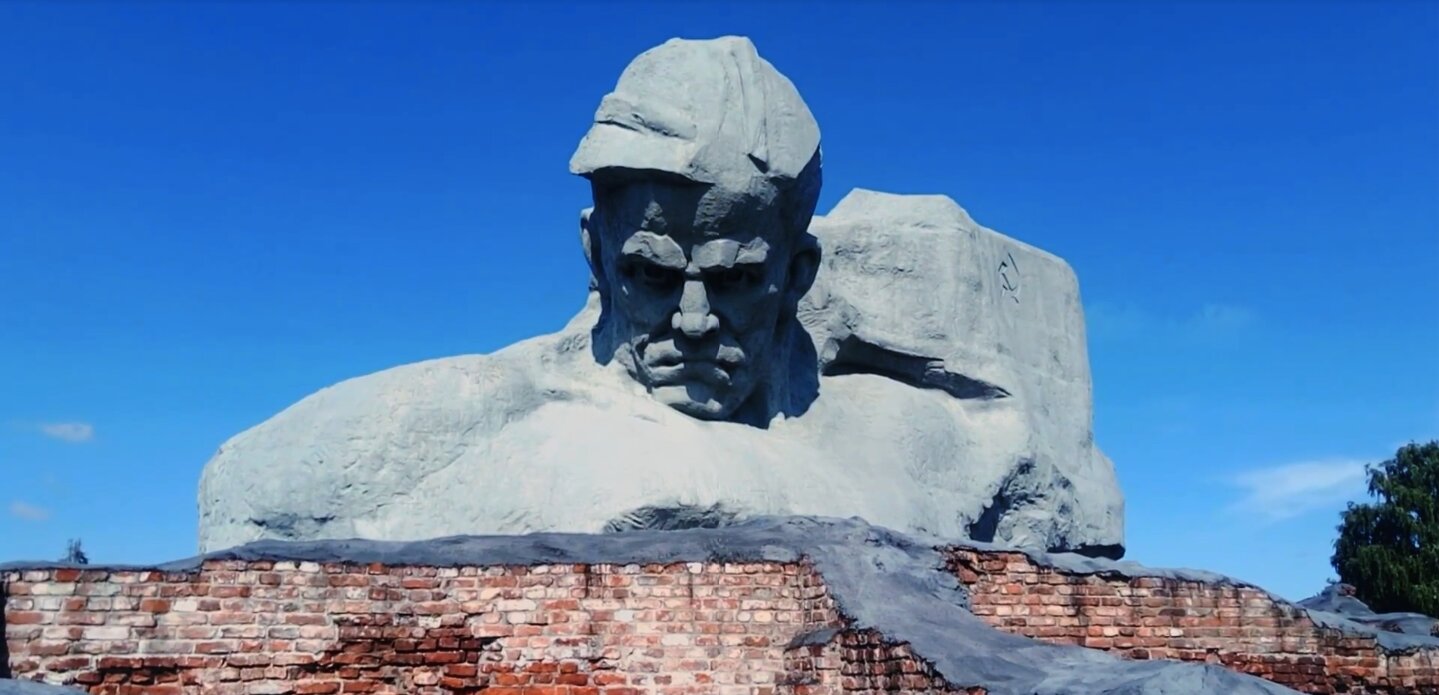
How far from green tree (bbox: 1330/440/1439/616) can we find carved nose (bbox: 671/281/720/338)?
1402cm

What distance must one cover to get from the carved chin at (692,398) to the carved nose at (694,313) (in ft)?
1.29

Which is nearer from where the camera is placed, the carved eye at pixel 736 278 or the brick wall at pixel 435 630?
the brick wall at pixel 435 630

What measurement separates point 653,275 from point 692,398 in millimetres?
723

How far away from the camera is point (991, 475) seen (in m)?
9.22

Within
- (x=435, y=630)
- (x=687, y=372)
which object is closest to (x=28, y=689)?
(x=435, y=630)

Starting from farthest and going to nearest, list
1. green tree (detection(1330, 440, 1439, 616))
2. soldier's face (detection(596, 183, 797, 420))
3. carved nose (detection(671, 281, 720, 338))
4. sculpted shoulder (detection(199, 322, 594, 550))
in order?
green tree (detection(1330, 440, 1439, 616)), carved nose (detection(671, 281, 720, 338)), soldier's face (detection(596, 183, 797, 420)), sculpted shoulder (detection(199, 322, 594, 550))

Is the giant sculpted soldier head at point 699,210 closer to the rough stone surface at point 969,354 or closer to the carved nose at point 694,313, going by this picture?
Answer: the carved nose at point 694,313

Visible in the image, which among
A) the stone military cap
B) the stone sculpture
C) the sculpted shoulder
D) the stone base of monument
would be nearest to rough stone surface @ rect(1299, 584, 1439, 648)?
the stone base of monument

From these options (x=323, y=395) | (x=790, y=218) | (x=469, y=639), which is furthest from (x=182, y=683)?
(x=790, y=218)

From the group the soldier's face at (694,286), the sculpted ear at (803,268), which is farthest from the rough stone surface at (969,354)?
the soldier's face at (694,286)

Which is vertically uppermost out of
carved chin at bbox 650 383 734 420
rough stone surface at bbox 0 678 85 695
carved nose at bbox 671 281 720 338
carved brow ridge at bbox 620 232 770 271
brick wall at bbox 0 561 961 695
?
carved brow ridge at bbox 620 232 770 271

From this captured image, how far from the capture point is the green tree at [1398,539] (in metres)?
19.0

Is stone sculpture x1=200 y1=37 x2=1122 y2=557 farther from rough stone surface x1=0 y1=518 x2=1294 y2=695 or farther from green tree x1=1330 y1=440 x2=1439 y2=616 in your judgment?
green tree x1=1330 y1=440 x2=1439 y2=616

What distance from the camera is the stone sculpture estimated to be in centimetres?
720
